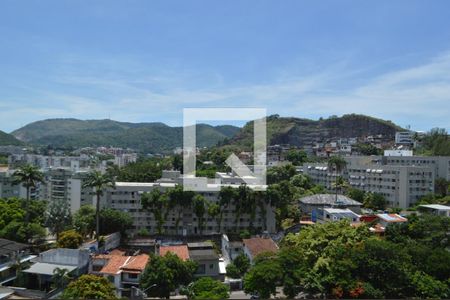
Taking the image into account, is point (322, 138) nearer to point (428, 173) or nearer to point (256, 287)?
point (428, 173)

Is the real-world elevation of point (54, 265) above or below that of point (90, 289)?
below

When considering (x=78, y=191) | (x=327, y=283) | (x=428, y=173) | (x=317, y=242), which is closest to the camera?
(x=327, y=283)

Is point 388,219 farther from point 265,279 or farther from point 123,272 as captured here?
point 123,272

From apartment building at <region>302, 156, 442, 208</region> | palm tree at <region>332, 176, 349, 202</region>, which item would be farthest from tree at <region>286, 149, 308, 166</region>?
palm tree at <region>332, 176, 349, 202</region>

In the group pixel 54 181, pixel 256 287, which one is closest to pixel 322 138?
pixel 54 181

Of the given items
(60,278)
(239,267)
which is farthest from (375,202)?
(60,278)

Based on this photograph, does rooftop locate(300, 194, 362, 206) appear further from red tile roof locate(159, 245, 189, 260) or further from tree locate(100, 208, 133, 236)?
tree locate(100, 208, 133, 236)
